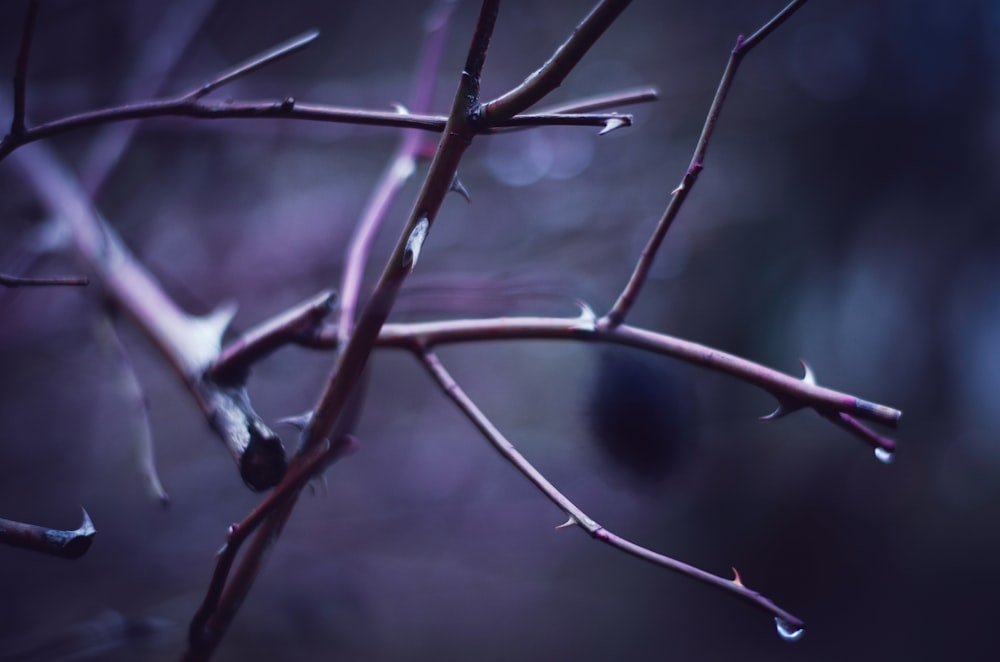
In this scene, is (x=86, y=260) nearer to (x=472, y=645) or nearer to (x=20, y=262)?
(x=20, y=262)

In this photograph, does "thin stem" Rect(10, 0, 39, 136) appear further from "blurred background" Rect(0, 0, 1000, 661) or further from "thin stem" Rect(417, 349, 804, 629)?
"blurred background" Rect(0, 0, 1000, 661)

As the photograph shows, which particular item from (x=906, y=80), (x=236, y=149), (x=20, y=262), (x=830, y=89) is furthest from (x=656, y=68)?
(x=20, y=262)

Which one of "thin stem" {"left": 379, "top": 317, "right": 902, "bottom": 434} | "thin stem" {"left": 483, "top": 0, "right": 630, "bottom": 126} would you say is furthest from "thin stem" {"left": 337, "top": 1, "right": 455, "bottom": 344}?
"thin stem" {"left": 483, "top": 0, "right": 630, "bottom": 126}

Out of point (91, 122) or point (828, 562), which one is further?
point (828, 562)

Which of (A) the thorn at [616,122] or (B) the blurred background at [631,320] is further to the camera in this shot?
(B) the blurred background at [631,320]

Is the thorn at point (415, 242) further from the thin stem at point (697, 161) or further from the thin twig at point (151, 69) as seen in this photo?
the thin twig at point (151, 69)

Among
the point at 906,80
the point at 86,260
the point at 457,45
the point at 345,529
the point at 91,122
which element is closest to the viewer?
the point at 91,122

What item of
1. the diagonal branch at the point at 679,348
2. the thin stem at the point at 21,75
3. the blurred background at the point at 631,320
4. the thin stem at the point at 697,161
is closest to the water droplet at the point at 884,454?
the diagonal branch at the point at 679,348
